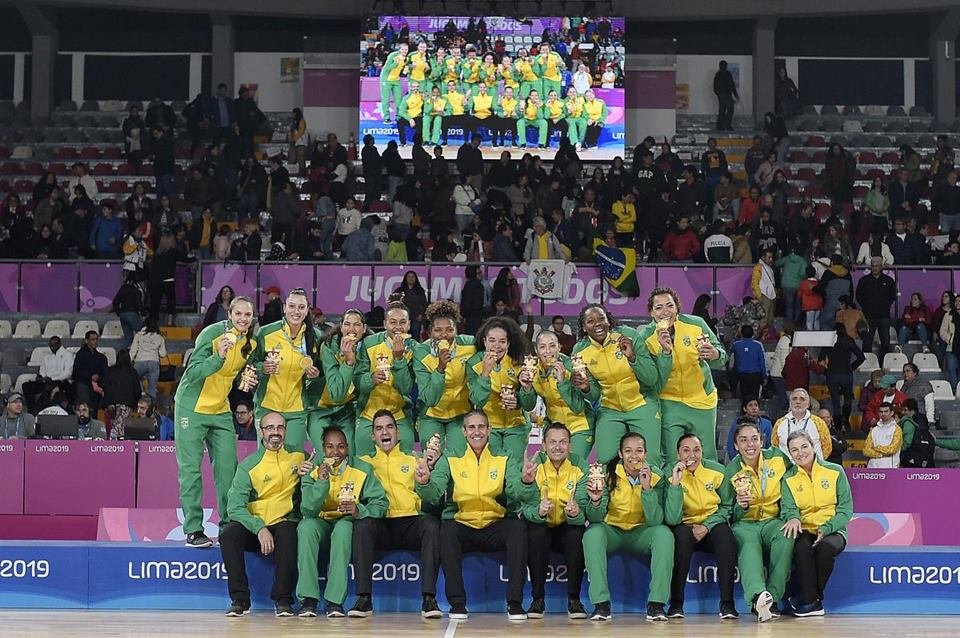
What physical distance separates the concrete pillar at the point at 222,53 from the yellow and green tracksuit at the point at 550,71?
651cm

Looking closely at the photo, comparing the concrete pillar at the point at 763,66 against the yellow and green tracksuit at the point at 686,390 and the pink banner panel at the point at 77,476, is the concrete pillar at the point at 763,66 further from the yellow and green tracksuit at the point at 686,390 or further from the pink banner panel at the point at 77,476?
the yellow and green tracksuit at the point at 686,390

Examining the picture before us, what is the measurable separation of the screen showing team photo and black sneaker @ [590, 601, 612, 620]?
1725 centimetres

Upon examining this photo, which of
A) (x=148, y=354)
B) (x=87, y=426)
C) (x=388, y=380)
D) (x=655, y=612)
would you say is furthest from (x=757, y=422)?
(x=148, y=354)

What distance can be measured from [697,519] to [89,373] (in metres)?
11.3

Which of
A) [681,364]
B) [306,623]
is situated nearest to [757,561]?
[681,364]

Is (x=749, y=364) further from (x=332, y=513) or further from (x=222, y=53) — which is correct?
(x=222, y=53)

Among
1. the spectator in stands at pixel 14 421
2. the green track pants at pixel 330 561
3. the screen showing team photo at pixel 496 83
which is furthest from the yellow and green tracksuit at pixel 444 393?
the screen showing team photo at pixel 496 83

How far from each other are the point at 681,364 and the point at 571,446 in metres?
1.06

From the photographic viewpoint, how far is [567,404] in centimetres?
1164

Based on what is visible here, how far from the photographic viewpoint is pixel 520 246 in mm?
23031

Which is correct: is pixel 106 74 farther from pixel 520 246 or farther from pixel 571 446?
pixel 571 446

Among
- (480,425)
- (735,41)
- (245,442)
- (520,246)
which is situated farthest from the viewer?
(735,41)

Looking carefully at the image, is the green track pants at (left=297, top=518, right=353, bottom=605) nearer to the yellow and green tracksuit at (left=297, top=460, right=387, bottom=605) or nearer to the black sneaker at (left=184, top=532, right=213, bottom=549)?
the yellow and green tracksuit at (left=297, top=460, right=387, bottom=605)

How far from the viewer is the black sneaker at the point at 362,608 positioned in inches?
426
